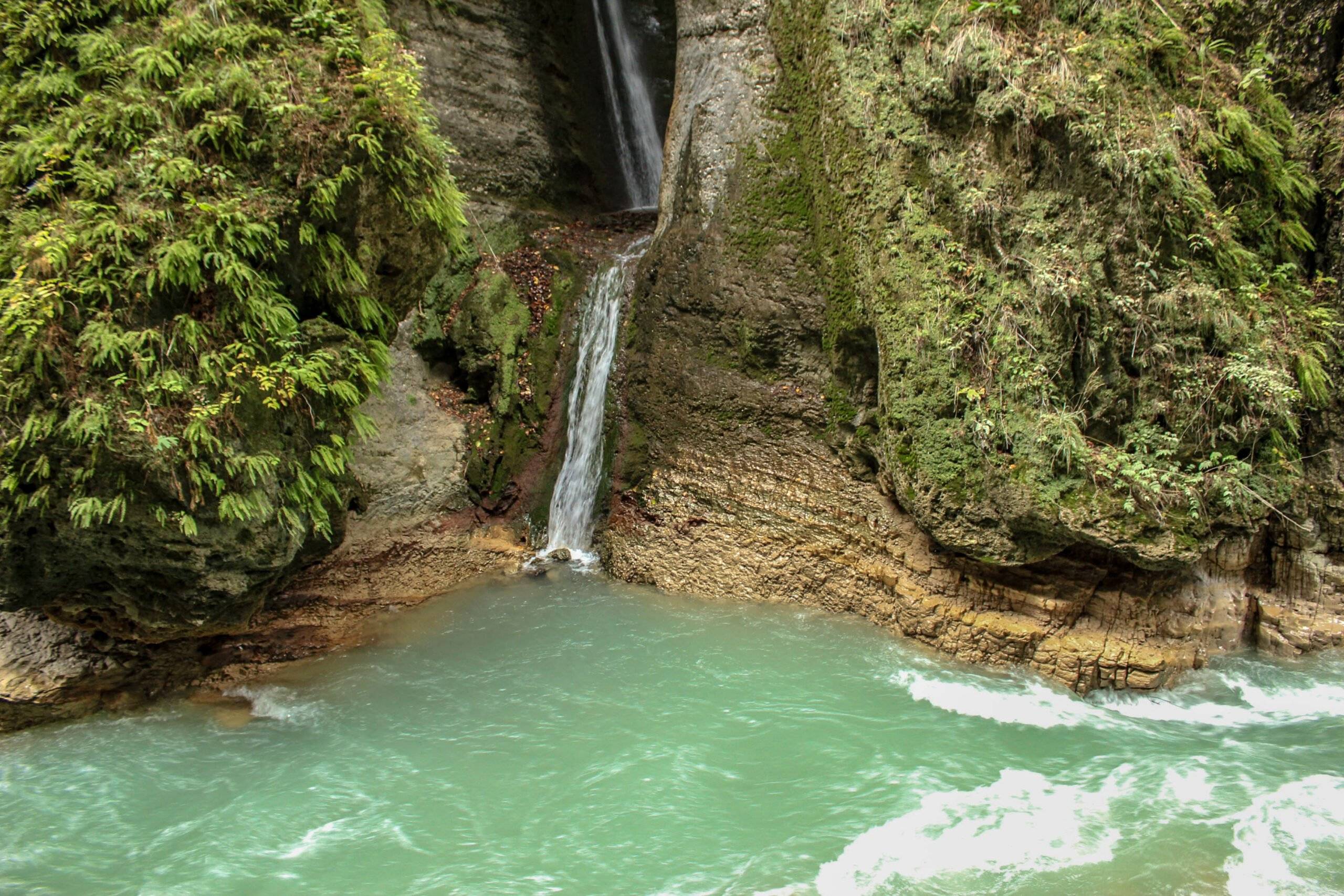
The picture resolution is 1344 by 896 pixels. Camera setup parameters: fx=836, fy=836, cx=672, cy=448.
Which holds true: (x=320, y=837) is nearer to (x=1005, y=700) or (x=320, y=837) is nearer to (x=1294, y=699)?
(x=1005, y=700)

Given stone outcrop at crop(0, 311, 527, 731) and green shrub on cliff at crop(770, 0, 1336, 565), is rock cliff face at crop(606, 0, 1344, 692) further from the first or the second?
stone outcrop at crop(0, 311, 527, 731)

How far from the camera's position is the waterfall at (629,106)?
14344 millimetres

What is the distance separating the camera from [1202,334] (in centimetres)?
716

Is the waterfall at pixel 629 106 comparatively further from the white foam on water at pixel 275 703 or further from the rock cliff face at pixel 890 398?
the white foam on water at pixel 275 703

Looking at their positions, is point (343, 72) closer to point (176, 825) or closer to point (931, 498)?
point (176, 825)

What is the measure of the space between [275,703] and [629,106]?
11.4m

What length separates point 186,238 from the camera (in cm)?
588

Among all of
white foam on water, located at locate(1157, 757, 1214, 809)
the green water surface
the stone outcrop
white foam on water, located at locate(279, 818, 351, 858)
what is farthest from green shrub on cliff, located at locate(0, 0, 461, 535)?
white foam on water, located at locate(1157, 757, 1214, 809)

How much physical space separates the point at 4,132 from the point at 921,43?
7.67 m

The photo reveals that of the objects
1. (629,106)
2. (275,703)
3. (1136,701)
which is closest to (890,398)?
(1136,701)

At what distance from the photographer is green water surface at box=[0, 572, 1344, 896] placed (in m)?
5.24

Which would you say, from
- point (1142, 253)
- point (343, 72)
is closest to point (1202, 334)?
point (1142, 253)

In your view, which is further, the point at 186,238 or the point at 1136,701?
the point at 1136,701

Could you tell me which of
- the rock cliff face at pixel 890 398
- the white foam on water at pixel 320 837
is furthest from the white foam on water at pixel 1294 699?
the white foam on water at pixel 320 837
